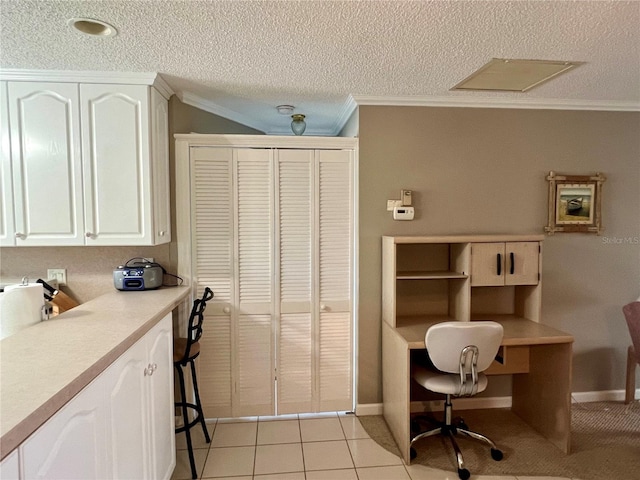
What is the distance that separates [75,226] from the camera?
2.04 meters

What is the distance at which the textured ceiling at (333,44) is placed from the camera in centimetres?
141

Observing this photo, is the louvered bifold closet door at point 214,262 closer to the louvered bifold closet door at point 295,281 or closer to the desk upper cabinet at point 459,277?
the louvered bifold closet door at point 295,281

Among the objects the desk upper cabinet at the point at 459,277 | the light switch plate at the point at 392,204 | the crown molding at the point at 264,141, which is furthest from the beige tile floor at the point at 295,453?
the crown molding at the point at 264,141

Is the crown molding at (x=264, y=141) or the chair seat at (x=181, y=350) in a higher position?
the crown molding at (x=264, y=141)

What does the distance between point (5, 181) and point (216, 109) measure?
1.40m

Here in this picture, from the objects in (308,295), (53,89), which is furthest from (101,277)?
(308,295)

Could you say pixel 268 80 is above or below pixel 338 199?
above

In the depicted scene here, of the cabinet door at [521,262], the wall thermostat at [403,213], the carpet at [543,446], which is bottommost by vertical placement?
the carpet at [543,446]

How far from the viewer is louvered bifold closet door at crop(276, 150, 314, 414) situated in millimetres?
2424

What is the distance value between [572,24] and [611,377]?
2665 millimetres

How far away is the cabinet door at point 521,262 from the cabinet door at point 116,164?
232 cm

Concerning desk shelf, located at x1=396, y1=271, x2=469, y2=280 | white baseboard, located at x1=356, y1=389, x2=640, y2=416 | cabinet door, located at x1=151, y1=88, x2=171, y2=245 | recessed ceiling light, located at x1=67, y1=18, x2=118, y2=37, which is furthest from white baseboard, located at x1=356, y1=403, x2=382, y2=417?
recessed ceiling light, located at x1=67, y1=18, x2=118, y2=37

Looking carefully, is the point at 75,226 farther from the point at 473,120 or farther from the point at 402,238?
the point at 473,120

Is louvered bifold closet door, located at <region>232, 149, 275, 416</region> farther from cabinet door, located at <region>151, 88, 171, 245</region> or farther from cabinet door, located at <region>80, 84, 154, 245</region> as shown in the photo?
cabinet door, located at <region>80, 84, 154, 245</region>
